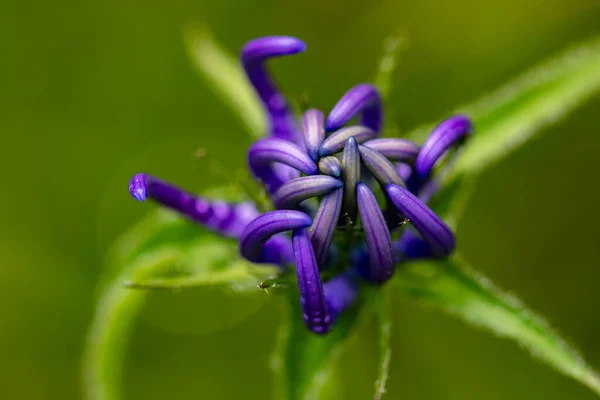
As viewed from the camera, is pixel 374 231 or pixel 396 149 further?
pixel 396 149

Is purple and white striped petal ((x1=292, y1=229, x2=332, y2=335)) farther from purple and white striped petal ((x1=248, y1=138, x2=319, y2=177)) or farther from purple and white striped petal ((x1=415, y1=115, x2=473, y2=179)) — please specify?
purple and white striped petal ((x1=415, y1=115, x2=473, y2=179))

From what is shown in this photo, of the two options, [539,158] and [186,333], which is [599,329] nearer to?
[539,158]

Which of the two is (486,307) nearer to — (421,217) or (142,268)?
(421,217)

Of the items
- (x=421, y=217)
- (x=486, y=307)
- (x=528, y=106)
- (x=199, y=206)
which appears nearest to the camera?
(x=421, y=217)

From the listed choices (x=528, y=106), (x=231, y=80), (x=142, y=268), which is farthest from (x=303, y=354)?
(x=231, y=80)

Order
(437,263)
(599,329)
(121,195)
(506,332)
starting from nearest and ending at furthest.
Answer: (506,332) < (437,263) < (599,329) < (121,195)

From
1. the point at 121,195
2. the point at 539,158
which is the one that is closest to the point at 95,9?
the point at 121,195

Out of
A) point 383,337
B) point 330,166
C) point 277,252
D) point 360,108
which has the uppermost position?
point 360,108

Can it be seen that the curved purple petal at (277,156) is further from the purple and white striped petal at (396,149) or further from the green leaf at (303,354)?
the green leaf at (303,354)
